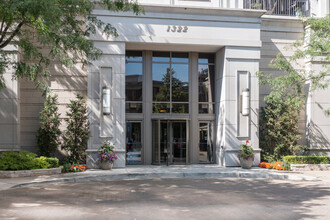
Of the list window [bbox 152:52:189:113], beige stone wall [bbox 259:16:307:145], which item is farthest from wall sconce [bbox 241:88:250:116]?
window [bbox 152:52:189:113]

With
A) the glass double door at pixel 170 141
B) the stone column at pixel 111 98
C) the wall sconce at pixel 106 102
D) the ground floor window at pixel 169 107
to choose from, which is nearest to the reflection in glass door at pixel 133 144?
the ground floor window at pixel 169 107

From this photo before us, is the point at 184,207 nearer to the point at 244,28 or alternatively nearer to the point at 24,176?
the point at 24,176

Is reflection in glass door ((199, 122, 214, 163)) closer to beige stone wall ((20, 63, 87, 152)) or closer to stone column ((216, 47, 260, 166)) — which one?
stone column ((216, 47, 260, 166))

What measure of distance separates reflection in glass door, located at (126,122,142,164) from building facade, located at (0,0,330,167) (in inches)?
2.1

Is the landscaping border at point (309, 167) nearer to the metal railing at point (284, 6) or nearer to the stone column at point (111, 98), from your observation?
the stone column at point (111, 98)

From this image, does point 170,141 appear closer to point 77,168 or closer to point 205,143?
point 205,143

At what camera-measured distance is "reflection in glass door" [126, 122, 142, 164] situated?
59.2 feet

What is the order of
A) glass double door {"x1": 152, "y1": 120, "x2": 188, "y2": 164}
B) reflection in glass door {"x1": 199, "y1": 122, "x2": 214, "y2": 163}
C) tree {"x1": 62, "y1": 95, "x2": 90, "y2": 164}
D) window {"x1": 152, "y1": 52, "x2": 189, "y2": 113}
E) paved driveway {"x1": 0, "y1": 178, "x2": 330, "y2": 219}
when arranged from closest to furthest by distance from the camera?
paved driveway {"x1": 0, "y1": 178, "x2": 330, "y2": 219}, tree {"x1": 62, "y1": 95, "x2": 90, "y2": 164}, glass double door {"x1": 152, "y1": 120, "x2": 188, "y2": 164}, window {"x1": 152, "y1": 52, "x2": 189, "y2": 113}, reflection in glass door {"x1": 199, "y1": 122, "x2": 214, "y2": 163}

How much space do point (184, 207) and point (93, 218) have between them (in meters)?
2.36

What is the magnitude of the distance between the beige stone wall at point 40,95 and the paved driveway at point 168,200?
5651mm

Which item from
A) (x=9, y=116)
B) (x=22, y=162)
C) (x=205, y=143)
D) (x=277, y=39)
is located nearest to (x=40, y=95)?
(x=9, y=116)

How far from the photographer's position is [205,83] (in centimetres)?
1914

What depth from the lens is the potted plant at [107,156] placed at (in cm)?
1588

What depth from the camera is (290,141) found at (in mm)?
17922
